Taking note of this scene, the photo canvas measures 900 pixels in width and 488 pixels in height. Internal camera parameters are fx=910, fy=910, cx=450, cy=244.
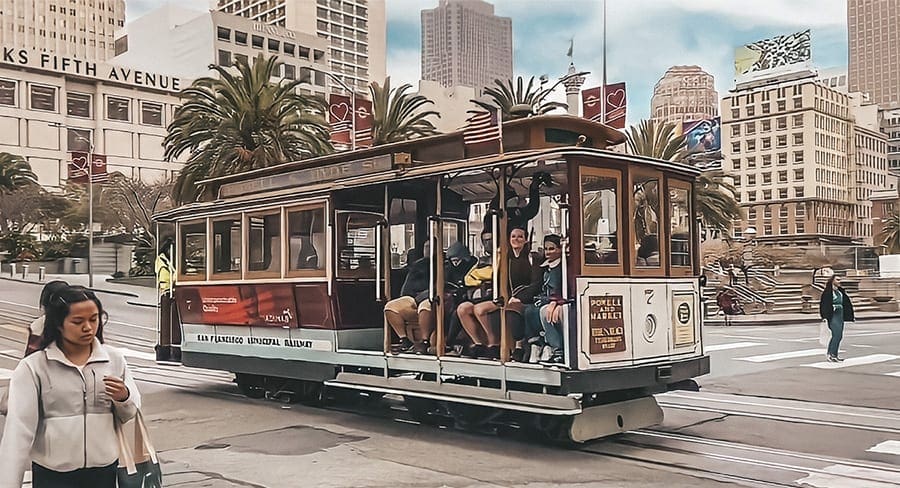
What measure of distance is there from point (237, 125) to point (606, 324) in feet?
69.0

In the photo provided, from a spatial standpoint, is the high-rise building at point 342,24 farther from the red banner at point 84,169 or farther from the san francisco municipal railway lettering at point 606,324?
the san francisco municipal railway lettering at point 606,324

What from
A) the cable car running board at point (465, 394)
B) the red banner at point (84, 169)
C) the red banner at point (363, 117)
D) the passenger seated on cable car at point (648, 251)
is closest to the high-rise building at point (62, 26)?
the red banner at point (84, 169)

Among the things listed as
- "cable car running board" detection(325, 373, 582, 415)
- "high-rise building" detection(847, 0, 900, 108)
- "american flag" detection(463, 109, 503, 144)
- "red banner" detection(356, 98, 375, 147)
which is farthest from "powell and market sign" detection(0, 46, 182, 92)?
"american flag" detection(463, 109, 503, 144)

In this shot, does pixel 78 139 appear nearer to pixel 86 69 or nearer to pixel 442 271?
pixel 86 69

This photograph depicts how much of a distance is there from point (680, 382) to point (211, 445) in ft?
17.0

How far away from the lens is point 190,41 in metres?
80.2

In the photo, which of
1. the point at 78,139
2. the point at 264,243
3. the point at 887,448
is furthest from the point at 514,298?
the point at 78,139

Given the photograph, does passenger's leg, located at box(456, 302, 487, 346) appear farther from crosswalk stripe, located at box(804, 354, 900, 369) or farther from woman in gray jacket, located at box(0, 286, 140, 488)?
crosswalk stripe, located at box(804, 354, 900, 369)

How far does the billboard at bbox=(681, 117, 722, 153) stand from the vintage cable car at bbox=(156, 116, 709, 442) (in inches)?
925

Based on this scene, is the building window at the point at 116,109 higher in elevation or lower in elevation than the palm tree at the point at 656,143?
higher

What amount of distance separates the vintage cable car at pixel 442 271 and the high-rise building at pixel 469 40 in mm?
29951

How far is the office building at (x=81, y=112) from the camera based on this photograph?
170ft

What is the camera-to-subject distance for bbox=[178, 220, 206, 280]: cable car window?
13844 mm

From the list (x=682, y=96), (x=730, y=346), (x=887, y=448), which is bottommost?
(x=730, y=346)
